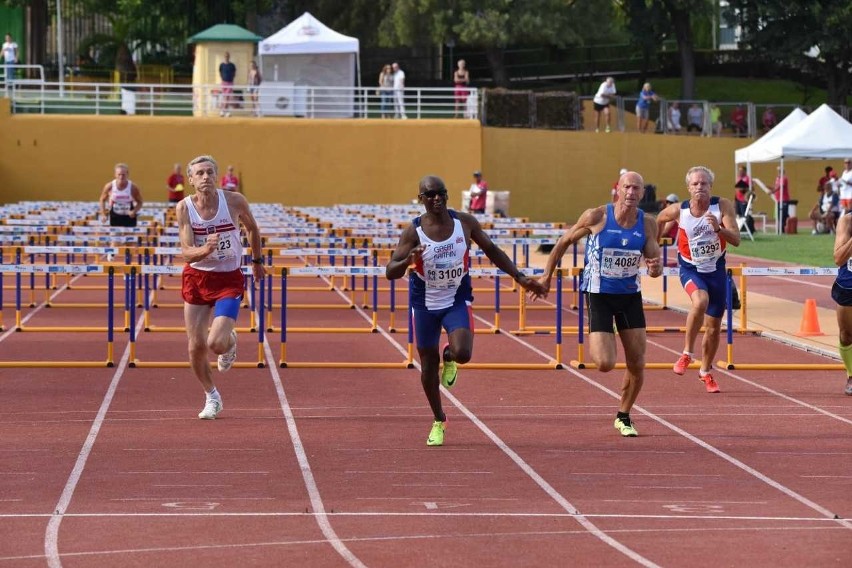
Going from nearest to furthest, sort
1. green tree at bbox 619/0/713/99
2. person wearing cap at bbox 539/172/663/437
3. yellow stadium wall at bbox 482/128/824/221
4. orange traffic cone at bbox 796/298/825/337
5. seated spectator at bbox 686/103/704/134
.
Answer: person wearing cap at bbox 539/172/663/437 < orange traffic cone at bbox 796/298/825/337 < yellow stadium wall at bbox 482/128/824/221 < seated spectator at bbox 686/103/704/134 < green tree at bbox 619/0/713/99

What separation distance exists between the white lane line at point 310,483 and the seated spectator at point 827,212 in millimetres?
26532

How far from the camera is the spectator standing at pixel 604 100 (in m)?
46.3

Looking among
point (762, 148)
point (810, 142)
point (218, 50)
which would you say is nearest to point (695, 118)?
point (762, 148)

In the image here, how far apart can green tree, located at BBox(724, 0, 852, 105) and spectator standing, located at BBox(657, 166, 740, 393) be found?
→ 42.8 metres

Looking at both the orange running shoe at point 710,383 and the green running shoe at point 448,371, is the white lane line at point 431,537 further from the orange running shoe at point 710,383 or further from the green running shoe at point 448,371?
the orange running shoe at point 710,383

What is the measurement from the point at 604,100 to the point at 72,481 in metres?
38.6

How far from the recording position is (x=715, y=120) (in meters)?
47.8

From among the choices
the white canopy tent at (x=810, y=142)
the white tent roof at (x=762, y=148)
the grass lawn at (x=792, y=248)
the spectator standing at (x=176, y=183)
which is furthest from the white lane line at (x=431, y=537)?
the spectator standing at (x=176, y=183)

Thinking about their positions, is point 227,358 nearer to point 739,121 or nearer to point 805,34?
point 739,121

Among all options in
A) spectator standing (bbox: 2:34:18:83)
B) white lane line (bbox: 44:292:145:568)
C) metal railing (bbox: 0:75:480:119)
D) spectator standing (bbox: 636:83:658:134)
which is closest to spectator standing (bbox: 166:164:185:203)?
metal railing (bbox: 0:75:480:119)

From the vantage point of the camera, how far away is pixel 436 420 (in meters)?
10.7

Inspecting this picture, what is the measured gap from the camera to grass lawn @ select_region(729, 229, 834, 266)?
30227 mm

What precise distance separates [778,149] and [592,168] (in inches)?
424

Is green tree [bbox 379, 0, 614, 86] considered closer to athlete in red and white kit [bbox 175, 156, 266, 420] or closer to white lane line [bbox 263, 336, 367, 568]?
white lane line [bbox 263, 336, 367, 568]
